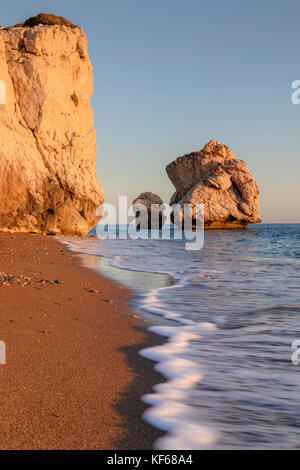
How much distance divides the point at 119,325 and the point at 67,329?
0.64 metres

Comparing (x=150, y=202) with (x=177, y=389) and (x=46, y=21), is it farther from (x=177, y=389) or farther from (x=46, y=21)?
(x=177, y=389)

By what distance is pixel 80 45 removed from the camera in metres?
24.1

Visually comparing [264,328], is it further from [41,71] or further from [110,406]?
[41,71]

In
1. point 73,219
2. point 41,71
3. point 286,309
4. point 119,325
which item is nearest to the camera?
point 119,325

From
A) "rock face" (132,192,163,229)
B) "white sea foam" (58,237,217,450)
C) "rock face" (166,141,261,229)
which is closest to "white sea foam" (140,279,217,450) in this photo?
"white sea foam" (58,237,217,450)

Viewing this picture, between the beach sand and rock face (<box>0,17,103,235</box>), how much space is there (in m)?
16.0

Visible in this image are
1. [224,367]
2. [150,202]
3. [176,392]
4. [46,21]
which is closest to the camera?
[176,392]

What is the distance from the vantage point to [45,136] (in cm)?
2200

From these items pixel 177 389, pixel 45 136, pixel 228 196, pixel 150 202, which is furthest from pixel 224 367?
pixel 150 202

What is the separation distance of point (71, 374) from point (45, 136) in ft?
70.5

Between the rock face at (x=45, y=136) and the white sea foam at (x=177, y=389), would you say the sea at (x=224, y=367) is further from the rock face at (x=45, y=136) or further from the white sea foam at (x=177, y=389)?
the rock face at (x=45, y=136)

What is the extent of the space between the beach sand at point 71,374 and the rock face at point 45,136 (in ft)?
52.5

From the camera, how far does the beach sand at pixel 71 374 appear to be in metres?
1.84

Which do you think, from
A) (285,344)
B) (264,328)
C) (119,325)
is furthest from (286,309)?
(119,325)
